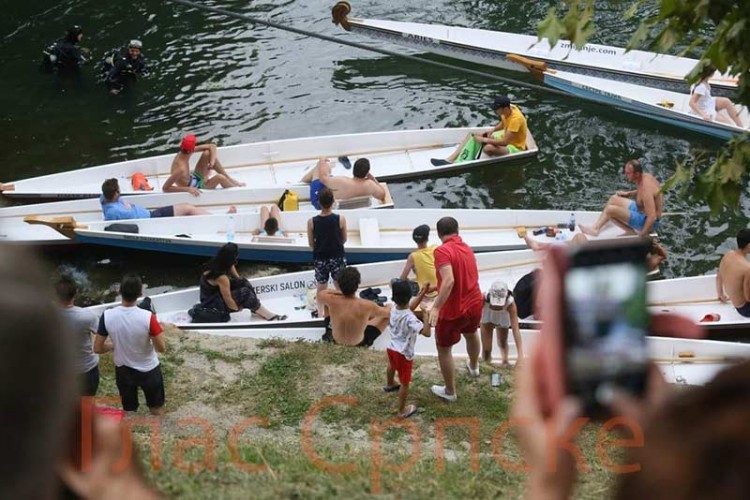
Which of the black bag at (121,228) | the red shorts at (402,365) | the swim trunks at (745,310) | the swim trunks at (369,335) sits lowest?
the swim trunks at (745,310)

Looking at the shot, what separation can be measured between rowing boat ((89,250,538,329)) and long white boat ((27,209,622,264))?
513mm

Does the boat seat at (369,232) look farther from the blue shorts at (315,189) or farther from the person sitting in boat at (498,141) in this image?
the person sitting in boat at (498,141)

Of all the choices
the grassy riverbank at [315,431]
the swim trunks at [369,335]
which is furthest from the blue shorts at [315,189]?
the grassy riverbank at [315,431]

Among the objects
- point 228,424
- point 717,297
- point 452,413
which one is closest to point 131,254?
point 228,424

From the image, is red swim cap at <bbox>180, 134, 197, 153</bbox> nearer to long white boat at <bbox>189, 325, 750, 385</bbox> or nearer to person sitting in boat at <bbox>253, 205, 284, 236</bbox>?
person sitting in boat at <bbox>253, 205, 284, 236</bbox>

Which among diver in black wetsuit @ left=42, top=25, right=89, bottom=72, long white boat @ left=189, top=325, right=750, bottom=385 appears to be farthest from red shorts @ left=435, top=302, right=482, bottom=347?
diver in black wetsuit @ left=42, top=25, right=89, bottom=72

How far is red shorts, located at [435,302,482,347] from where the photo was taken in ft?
29.5

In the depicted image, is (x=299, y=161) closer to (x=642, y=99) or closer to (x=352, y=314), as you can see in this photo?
(x=352, y=314)

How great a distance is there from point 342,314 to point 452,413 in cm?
182

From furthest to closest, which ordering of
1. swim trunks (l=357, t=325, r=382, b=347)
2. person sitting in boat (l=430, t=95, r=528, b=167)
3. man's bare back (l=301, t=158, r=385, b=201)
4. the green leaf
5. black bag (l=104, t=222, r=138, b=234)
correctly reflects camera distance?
person sitting in boat (l=430, t=95, r=528, b=167), man's bare back (l=301, t=158, r=385, b=201), black bag (l=104, t=222, r=138, b=234), swim trunks (l=357, t=325, r=382, b=347), the green leaf

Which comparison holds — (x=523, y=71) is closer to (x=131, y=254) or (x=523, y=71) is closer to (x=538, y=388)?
(x=131, y=254)

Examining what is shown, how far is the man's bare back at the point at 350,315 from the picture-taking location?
9969 mm

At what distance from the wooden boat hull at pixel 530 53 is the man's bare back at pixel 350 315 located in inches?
362

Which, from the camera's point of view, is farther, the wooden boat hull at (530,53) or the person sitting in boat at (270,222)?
the wooden boat hull at (530,53)
